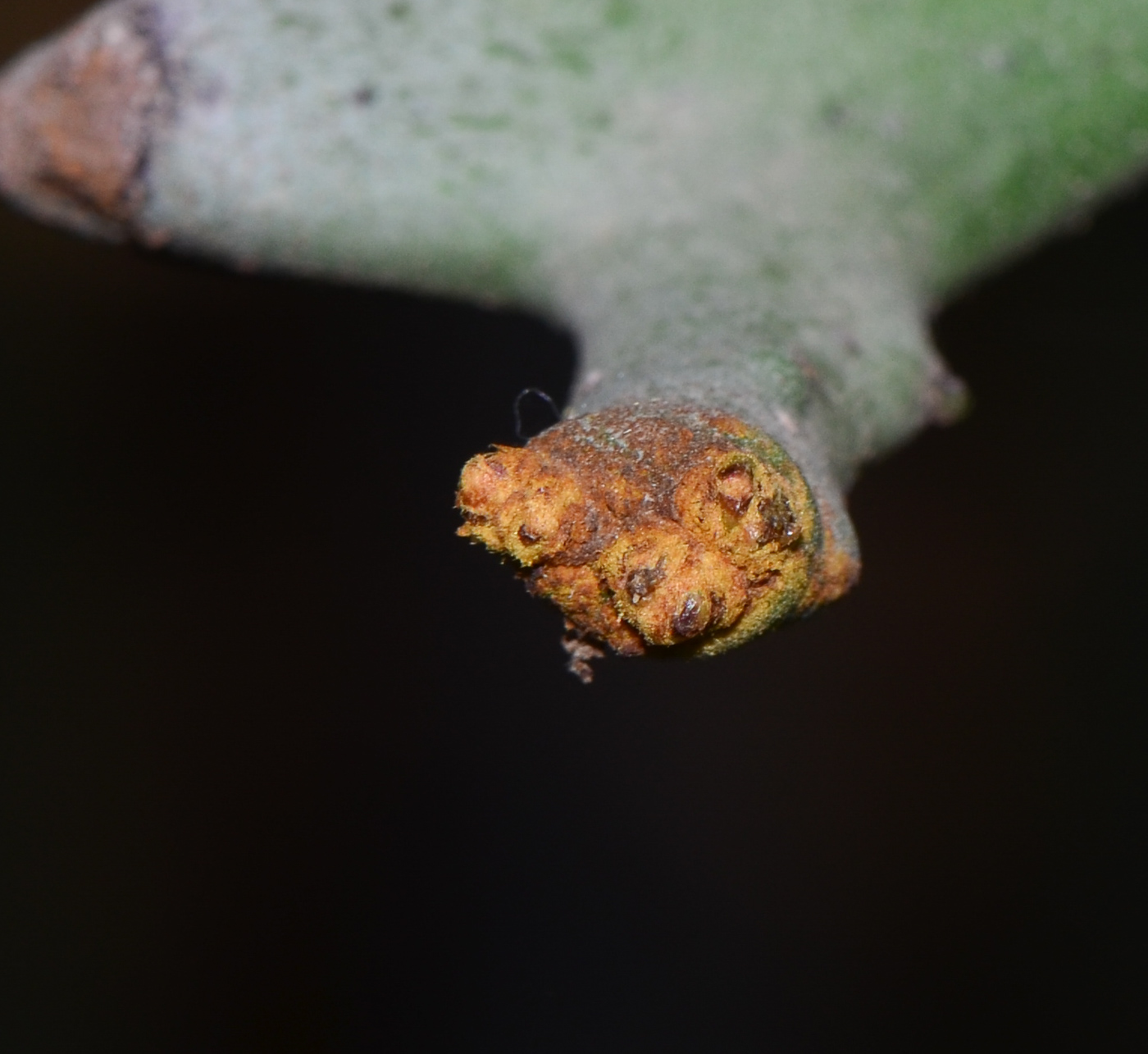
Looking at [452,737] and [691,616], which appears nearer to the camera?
[691,616]

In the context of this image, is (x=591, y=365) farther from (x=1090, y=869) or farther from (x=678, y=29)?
(x=1090, y=869)

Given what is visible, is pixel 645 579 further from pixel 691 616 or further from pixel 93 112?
pixel 93 112

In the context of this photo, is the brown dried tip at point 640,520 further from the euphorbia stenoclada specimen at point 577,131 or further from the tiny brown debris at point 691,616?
the euphorbia stenoclada specimen at point 577,131

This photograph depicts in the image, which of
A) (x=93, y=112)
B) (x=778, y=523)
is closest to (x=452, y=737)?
(x=93, y=112)

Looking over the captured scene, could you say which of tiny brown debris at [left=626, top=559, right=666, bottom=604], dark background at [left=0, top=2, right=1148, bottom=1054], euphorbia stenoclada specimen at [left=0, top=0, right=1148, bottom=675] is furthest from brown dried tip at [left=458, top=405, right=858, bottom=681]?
dark background at [left=0, top=2, right=1148, bottom=1054]

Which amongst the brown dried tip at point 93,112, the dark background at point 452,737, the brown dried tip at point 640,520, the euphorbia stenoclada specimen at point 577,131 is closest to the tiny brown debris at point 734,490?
the brown dried tip at point 640,520

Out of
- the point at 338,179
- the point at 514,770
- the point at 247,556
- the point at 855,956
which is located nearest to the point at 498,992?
the point at 514,770
